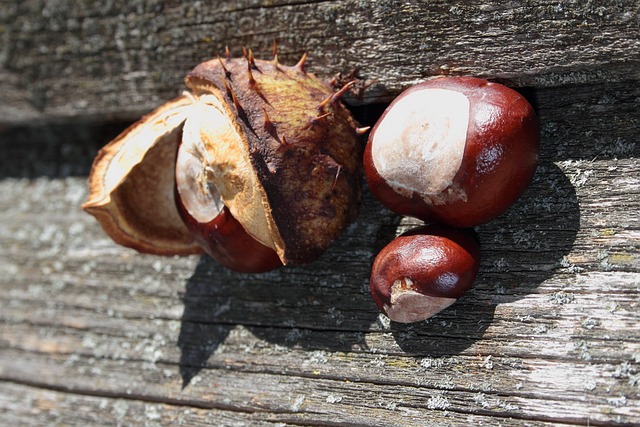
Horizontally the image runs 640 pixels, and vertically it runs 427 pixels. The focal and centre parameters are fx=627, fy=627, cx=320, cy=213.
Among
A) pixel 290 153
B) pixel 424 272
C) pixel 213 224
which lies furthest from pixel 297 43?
pixel 424 272

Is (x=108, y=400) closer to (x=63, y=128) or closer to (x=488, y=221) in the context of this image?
(x=63, y=128)

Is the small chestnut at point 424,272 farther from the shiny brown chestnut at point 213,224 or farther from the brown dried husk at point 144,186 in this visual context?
the brown dried husk at point 144,186

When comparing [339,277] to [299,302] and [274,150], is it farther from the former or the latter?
[274,150]

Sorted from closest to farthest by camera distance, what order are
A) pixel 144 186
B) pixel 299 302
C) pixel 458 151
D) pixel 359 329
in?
pixel 458 151, pixel 359 329, pixel 299 302, pixel 144 186

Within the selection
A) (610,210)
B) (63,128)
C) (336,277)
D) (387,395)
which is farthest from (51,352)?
(610,210)

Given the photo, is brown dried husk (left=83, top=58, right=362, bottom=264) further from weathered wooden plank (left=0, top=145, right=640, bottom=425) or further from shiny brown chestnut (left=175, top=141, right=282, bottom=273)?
weathered wooden plank (left=0, top=145, right=640, bottom=425)

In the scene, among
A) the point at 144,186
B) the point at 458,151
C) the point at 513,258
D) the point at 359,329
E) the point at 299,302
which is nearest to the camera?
the point at 458,151

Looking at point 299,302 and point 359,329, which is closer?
point 359,329
